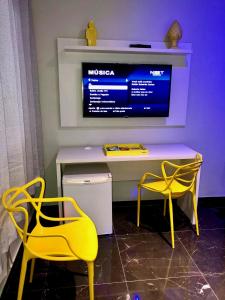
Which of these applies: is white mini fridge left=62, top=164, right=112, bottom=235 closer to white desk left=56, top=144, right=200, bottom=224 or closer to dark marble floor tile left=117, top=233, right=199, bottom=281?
white desk left=56, top=144, right=200, bottom=224

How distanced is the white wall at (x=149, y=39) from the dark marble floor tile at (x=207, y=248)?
0.79 metres

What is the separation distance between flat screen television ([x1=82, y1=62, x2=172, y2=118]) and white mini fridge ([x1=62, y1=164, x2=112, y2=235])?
69 centimetres

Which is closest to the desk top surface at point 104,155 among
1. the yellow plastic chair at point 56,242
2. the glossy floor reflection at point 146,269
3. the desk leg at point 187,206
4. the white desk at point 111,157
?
the white desk at point 111,157

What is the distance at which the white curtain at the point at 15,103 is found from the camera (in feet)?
5.04

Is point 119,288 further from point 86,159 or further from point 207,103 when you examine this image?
point 207,103

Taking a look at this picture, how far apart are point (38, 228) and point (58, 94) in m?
1.40

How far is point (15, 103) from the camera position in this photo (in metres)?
1.73

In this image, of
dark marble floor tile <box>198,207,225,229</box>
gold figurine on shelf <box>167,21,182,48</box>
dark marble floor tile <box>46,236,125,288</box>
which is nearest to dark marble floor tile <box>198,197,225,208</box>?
dark marble floor tile <box>198,207,225,229</box>

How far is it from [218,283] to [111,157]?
51.0 inches

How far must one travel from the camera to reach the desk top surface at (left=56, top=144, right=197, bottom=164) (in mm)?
2247

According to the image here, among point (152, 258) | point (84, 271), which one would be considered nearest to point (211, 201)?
point (152, 258)

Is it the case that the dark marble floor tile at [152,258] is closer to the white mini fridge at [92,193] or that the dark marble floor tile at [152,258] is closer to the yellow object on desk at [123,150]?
the white mini fridge at [92,193]

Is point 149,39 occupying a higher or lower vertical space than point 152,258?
higher

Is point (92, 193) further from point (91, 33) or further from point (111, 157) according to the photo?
point (91, 33)
